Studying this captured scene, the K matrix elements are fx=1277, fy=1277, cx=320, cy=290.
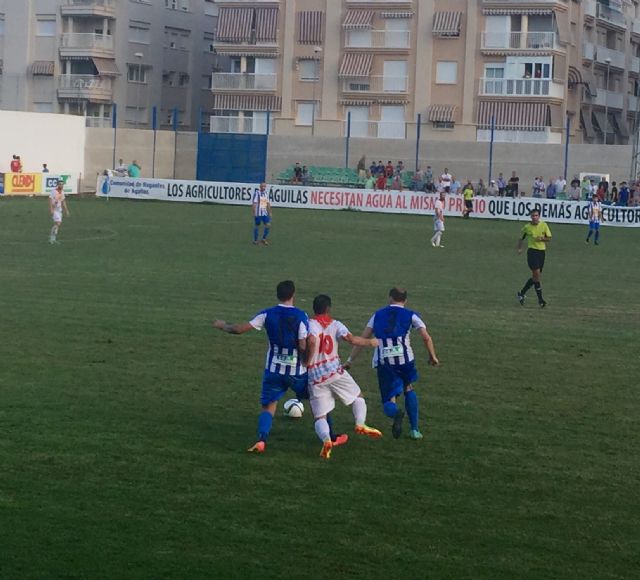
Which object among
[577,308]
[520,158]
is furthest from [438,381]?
[520,158]

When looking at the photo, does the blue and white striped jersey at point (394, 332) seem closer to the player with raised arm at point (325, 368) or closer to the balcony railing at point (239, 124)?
the player with raised arm at point (325, 368)

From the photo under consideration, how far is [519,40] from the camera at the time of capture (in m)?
76.2

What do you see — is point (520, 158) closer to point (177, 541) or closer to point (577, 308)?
point (577, 308)

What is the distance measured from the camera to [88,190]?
219ft

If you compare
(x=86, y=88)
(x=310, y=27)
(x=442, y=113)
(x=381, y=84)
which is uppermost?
(x=310, y=27)

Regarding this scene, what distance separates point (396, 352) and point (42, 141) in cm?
5361

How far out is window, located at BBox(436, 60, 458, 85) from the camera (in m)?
77.2

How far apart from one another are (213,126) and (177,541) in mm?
73730

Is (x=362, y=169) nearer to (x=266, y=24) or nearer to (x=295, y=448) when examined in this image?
(x=266, y=24)

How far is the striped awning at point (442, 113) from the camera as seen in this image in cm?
7688

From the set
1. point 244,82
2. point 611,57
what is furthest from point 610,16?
point 244,82

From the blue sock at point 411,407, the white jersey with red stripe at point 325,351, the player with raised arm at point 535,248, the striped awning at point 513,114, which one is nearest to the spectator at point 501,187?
the striped awning at point 513,114

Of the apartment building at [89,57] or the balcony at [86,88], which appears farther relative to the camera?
the apartment building at [89,57]

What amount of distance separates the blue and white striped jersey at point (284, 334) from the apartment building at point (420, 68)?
62.0 meters
